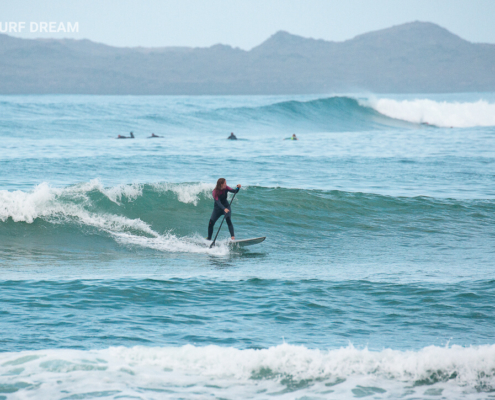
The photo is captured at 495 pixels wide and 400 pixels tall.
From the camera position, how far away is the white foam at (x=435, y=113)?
6116 centimetres

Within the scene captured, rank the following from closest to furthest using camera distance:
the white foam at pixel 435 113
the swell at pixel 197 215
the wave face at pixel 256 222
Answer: the wave face at pixel 256 222 → the swell at pixel 197 215 → the white foam at pixel 435 113

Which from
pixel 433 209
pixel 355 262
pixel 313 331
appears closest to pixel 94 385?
pixel 313 331

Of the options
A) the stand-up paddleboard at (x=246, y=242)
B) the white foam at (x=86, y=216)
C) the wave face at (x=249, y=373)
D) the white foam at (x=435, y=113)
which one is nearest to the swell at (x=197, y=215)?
the white foam at (x=86, y=216)

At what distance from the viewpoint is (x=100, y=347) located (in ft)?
21.8

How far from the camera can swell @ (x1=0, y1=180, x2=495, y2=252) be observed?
13.2 m

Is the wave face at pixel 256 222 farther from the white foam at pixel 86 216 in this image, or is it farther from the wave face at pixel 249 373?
Result: the wave face at pixel 249 373

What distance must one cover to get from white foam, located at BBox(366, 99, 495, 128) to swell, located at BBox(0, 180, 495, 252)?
47740 mm

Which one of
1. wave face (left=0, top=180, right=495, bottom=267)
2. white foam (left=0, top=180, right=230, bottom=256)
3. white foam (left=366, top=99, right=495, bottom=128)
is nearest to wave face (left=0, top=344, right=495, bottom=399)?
→ wave face (left=0, top=180, right=495, bottom=267)

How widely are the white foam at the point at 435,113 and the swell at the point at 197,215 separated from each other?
47.7 m

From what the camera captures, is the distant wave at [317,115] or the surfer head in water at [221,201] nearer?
the surfer head in water at [221,201]

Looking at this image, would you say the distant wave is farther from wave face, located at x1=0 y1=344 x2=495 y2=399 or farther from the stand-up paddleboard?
wave face, located at x1=0 y1=344 x2=495 y2=399

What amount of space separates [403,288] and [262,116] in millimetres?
46719

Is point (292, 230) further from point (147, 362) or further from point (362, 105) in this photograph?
point (362, 105)

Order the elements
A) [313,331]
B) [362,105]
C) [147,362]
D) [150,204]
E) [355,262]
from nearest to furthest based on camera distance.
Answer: [147,362] < [313,331] < [355,262] < [150,204] < [362,105]
